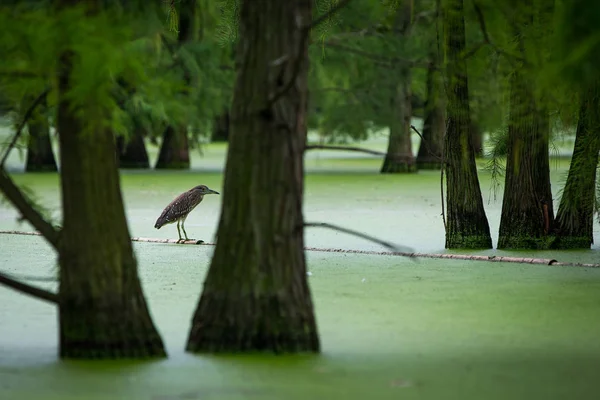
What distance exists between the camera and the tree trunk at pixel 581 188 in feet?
24.4

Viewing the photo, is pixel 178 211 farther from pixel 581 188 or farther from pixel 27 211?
pixel 27 211

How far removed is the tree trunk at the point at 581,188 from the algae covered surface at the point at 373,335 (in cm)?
17

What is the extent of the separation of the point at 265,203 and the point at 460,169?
3667 millimetres

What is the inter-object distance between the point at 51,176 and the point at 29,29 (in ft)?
45.3

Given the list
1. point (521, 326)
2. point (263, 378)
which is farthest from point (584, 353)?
point (263, 378)

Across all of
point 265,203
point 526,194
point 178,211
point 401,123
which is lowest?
point 178,211

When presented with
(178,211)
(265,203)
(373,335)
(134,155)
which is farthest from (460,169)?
(134,155)

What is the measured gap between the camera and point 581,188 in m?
7.82

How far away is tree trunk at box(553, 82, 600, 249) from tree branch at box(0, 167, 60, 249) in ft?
12.0

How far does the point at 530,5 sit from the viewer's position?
15.1ft

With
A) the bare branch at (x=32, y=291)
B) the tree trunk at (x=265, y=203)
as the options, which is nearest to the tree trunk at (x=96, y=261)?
the bare branch at (x=32, y=291)

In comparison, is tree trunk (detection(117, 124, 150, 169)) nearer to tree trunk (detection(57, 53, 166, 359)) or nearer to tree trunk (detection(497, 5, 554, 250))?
tree trunk (detection(497, 5, 554, 250))

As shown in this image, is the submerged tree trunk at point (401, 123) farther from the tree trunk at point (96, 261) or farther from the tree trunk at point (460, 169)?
the tree trunk at point (96, 261)

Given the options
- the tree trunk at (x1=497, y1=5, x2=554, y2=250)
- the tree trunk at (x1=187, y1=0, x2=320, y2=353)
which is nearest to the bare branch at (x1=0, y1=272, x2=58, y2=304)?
the tree trunk at (x1=187, y1=0, x2=320, y2=353)
